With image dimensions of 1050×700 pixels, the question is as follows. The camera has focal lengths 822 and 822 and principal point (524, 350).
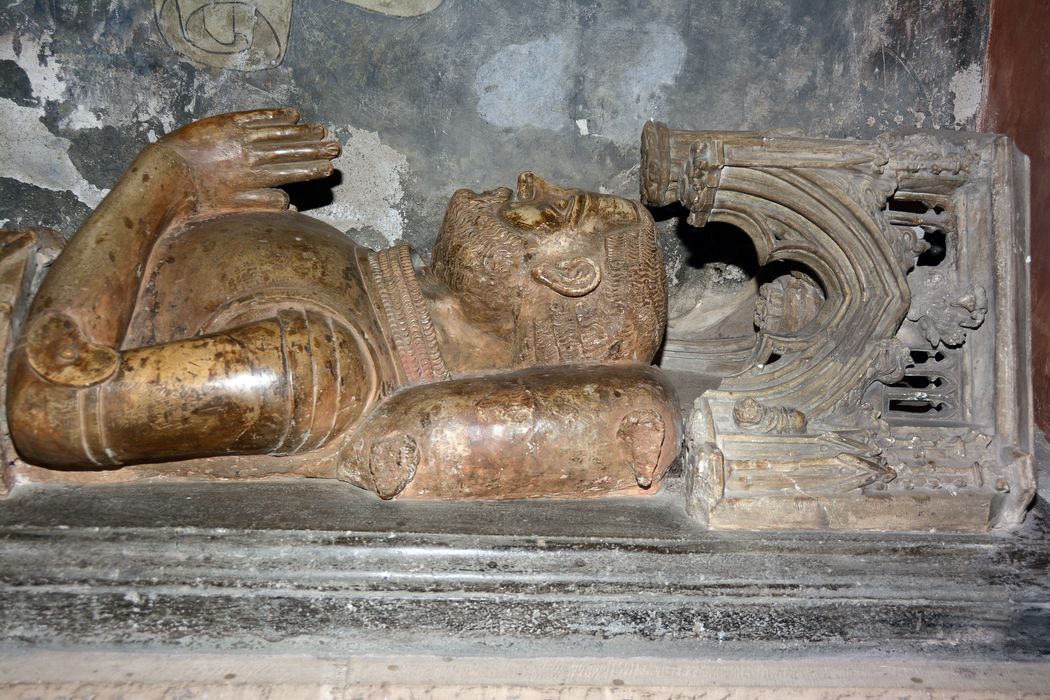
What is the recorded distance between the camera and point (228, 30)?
3.61 m

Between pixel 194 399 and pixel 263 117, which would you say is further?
pixel 263 117

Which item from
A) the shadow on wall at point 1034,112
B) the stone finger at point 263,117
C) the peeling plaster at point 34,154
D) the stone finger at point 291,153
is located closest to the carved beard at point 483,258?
the stone finger at point 291,153

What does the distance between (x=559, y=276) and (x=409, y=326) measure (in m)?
0.52

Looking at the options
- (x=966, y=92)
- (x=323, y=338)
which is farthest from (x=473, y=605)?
(x=966, y=92)

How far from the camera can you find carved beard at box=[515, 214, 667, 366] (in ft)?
8.87

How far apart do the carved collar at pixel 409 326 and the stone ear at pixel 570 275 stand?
0.41m

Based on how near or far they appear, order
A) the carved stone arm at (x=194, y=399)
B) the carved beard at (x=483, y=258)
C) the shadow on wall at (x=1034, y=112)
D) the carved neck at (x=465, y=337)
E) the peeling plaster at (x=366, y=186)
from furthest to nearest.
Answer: the peeling plaster at (x=366, y=186) < the shadow on wall at (x=1034, y=112) < the carved neck at (x=465, y=337) < the carved beard at (x=483, y=258) < the carved stone arm at (x=194, y=399)

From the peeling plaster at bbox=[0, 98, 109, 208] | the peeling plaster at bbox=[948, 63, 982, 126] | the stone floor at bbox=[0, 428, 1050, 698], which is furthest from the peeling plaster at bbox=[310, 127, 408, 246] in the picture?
the peeling plaster at bbox=[948, 63, 982, 126]

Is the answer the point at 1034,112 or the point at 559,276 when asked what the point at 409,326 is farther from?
the point at 1034,112

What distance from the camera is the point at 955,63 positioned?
12.8ft

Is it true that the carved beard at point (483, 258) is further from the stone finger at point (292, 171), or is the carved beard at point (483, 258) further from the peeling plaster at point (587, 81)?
the peeling plaster at point (587, 81)

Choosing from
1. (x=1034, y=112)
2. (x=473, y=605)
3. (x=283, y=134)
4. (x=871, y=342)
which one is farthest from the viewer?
(x=1034, y=112)

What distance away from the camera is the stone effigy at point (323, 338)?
2271mm

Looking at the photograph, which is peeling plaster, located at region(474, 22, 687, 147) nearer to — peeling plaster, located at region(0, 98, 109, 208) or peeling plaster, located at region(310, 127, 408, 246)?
peeling plaster, located at region(310, 127, 408, 246)
